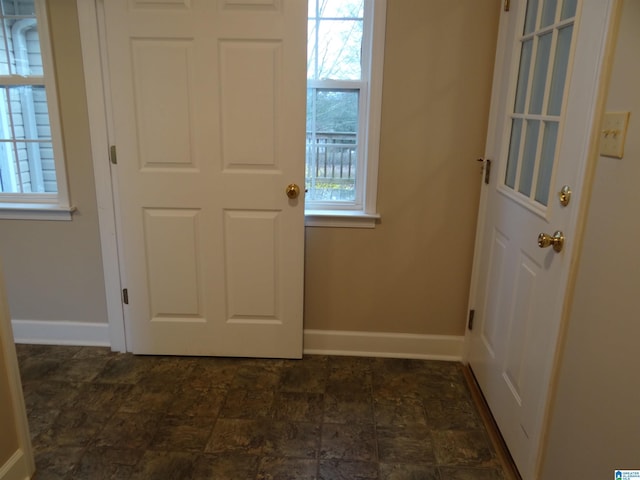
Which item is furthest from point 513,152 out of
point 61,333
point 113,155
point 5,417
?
point 61,333

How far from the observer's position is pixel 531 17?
1801mm

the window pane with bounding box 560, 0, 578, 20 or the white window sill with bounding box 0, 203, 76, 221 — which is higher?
the window pane with bounding box 560, 0, 578, 20

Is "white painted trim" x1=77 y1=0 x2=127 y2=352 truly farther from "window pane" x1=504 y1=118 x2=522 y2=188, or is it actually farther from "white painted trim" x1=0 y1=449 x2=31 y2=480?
"window pane" x1=504 y1=118 x2=522 y2=188

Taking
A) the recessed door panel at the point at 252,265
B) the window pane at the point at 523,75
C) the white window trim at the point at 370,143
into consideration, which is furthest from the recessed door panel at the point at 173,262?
the window pane at the point at 523,75

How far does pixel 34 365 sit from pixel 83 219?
2.61ft

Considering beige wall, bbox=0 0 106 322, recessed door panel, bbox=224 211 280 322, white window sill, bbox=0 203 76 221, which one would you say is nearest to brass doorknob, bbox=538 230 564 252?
recessed door panel, bbox=224 211 280 322

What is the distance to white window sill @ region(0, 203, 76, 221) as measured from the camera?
2.40 meters

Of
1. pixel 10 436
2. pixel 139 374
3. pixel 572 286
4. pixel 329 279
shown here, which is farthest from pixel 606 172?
pixel 139 374

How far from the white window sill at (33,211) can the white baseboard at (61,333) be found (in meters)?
0.60

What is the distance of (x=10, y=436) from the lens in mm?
1604

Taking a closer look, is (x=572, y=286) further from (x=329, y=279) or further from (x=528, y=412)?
(x=329, y=279)

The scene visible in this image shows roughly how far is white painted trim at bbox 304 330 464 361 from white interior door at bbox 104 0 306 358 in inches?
5.7

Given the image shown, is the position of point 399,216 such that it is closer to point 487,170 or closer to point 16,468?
point 487,170

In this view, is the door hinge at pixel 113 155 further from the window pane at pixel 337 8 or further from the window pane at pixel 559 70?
the window pane at pixel 559 70
